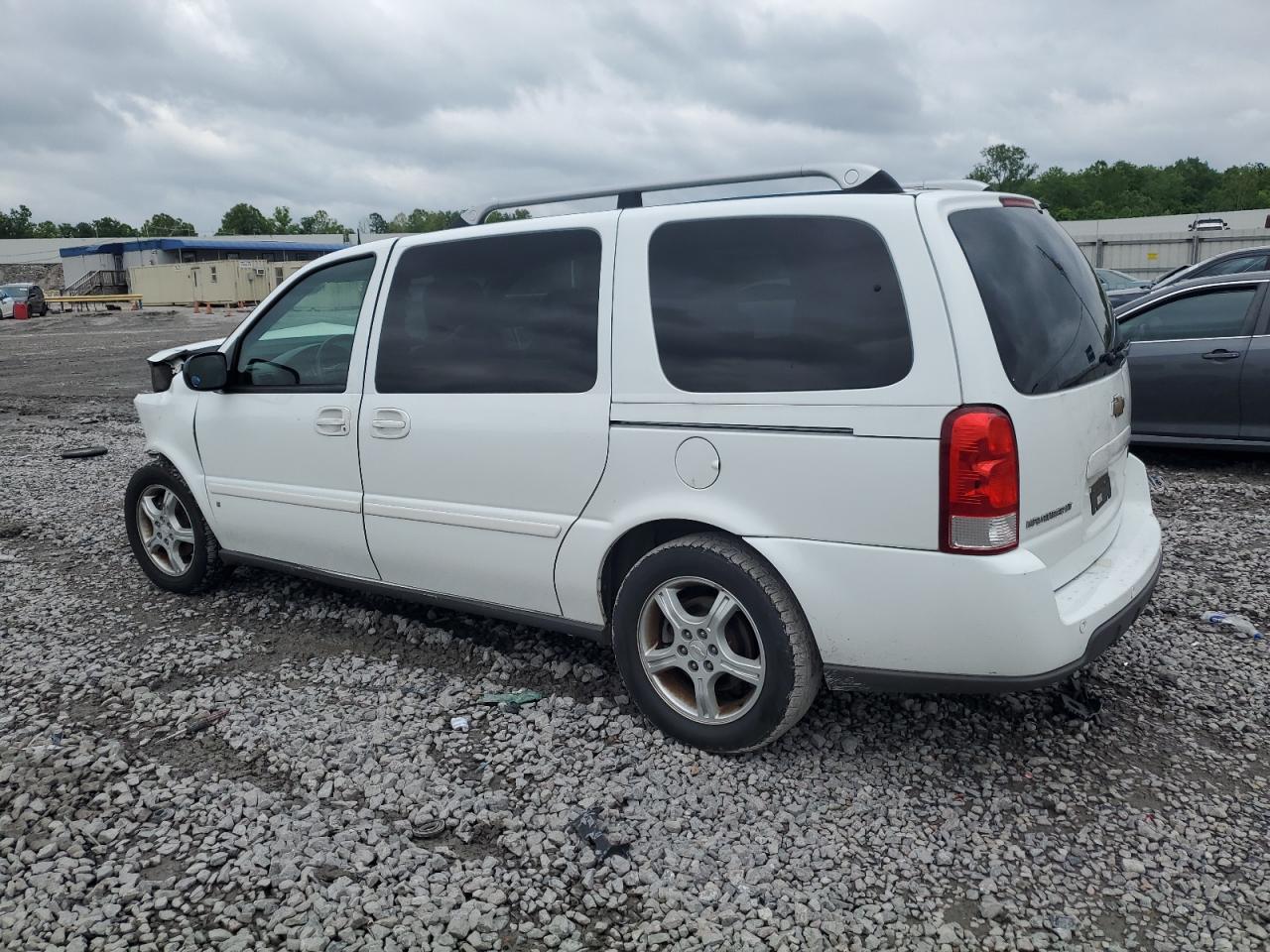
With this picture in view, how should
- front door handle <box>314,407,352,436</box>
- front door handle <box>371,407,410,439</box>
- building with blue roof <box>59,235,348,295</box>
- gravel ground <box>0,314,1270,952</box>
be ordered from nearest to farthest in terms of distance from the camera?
gravel ground <box>0,314,1270,952</box>
front door handle <box>371,407,410,439</box>
front door handle <box>314,407,352,436</box>
building with blue roof <box>59,235,348,295</box>

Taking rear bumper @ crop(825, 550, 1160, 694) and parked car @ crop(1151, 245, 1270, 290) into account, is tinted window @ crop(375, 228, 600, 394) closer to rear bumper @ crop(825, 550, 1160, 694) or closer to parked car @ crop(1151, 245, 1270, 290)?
rear bumper @ crop(825, 550, 1160, 694)

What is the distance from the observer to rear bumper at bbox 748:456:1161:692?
2.84 meters

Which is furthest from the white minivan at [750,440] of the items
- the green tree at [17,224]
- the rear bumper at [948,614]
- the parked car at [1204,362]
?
the green tree at [17,224]

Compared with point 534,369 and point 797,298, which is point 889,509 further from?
point 534,369

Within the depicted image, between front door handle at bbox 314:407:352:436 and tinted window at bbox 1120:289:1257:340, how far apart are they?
19.2 feet

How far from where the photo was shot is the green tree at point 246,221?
136 m

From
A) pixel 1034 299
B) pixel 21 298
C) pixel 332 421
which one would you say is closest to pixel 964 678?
pixel 1034 299

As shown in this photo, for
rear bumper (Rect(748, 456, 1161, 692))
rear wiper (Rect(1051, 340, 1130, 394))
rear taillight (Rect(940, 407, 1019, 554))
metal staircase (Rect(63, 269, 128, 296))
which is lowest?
rear bumper (Rect(748, 456, 1161, 692))

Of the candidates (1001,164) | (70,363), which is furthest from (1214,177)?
(70,363)

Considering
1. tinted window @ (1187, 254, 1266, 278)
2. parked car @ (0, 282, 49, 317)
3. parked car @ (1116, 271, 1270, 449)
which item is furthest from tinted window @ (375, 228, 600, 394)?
parked car @ (0, 282, 49, 317)

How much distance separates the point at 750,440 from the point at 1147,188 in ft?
362

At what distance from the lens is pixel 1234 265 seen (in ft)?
40.4

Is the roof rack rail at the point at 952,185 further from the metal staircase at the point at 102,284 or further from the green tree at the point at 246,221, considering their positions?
the green tree at the point at 246,221

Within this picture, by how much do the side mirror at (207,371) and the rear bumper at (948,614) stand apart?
9.58ft
